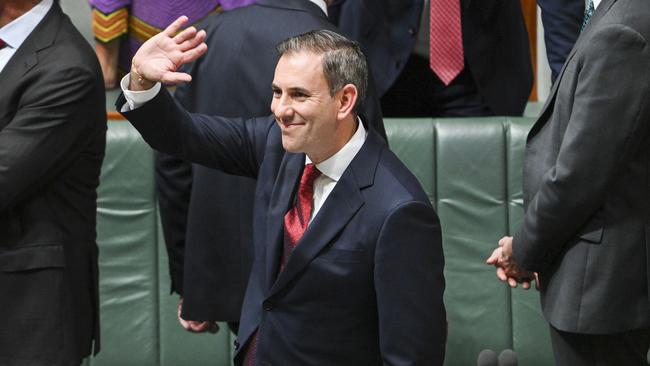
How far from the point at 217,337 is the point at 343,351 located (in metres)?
1.86

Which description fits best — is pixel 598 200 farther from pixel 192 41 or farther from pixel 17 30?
pixel 17 30

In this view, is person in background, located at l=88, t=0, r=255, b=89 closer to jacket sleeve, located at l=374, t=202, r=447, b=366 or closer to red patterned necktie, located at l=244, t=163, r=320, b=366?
red patterned necktie, located at l=244, t=163, r=320, b=366

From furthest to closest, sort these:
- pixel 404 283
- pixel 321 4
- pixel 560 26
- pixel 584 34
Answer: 1. pixel 560 26
2. pixel 321 4
3. pixel 584 34
4. pixel 404 283

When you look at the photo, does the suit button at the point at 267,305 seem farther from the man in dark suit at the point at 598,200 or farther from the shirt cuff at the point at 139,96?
the man in dark suit at the point at 598,200

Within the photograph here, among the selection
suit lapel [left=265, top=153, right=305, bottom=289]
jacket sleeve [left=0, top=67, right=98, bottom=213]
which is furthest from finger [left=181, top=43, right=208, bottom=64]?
jacket sleeve [left=0, top=67, right=98, bottom=213]

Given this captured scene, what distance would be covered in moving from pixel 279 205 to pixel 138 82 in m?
0.40

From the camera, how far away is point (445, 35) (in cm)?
457

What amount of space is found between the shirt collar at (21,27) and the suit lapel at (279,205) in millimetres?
938

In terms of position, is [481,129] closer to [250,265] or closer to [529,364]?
[529,364]

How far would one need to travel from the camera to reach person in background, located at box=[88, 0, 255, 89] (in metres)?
4.85

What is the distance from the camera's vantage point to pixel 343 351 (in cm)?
266

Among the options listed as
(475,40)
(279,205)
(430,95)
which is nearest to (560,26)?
(475,40)

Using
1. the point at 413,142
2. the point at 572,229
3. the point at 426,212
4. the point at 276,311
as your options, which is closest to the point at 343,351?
the point at 276,311

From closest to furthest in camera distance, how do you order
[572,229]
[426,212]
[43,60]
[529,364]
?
1. [426,212]
2. [572,229]
3. [43,60]
4. [529,364]
